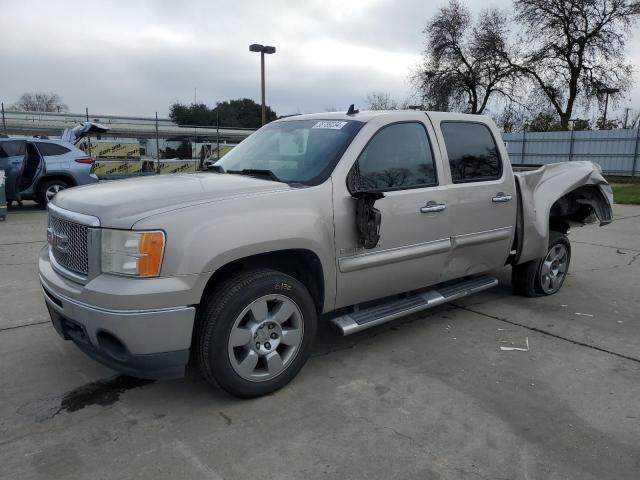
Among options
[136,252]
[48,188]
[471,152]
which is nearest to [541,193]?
[471,152]

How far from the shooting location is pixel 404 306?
4102 millimetres

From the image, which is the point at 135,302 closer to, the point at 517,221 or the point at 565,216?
the point at 517,221

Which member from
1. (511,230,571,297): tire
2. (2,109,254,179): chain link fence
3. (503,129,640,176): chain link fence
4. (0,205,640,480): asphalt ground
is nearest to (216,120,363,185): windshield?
(0,205,640,480): asphalt ground

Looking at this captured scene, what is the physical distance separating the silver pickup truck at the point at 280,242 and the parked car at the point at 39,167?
9386 mm

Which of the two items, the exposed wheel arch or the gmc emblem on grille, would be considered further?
the exposed wheel arch

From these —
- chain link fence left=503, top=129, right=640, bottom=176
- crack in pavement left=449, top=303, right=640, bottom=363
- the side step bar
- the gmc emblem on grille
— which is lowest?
crack in pavement left=449, top=303, right=640, bottom=363

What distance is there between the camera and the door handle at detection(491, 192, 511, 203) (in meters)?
4.64

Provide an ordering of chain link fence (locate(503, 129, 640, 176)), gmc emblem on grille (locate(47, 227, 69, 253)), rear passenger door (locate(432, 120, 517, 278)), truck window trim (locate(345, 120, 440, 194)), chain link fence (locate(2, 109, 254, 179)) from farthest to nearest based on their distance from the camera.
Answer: chain link fence (locate(503, 129, 640, 176)) < chain link fence (locate(2, 109, 254, 179)) < rear passenger door (locate(432, 120, 517, 278)) < truck window trim (locate(345, 120, 440, 194)) < gmc emblem on grille (locate(47, 227, 69, 253))

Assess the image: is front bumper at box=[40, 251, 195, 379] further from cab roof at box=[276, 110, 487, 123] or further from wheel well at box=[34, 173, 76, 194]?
wheel well at box=[34, 173, 76, 194]

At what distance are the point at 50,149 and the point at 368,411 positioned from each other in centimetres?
1176

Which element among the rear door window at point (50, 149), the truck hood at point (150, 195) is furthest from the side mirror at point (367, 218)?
the rear door window at point (50, 149)

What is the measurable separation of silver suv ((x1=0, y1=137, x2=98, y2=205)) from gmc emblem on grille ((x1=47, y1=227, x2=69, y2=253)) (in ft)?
29.6

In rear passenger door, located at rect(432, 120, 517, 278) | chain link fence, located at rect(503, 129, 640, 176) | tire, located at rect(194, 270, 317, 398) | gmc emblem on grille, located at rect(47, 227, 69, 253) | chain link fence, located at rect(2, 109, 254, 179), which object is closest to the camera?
tire, located at rect(194, 270, 317, 398)

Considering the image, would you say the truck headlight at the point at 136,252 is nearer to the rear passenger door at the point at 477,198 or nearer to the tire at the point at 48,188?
the rear passenger door at the point at 477,198
